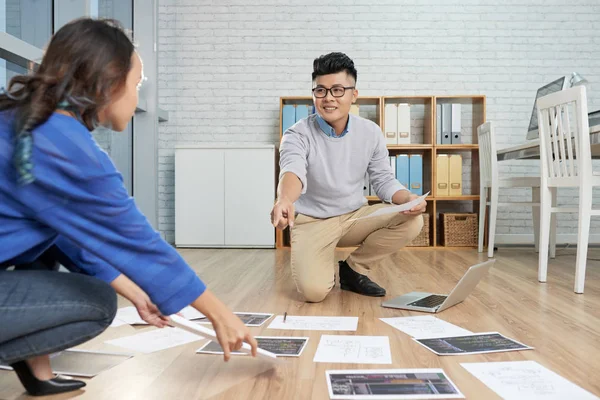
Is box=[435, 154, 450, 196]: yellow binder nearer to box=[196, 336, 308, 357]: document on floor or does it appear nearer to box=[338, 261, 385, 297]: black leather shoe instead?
box=[338, 261, 385, 297]: black leather shoe

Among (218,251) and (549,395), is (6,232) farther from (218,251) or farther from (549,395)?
(218,251)

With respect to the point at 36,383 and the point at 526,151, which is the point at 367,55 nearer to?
the point at 526,151

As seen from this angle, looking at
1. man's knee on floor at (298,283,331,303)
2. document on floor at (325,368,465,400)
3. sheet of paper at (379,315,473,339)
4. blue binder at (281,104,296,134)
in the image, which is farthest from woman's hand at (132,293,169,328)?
blue binder at (281,104,296,134)

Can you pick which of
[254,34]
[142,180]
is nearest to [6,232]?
[142,180]

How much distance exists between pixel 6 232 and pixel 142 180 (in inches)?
130

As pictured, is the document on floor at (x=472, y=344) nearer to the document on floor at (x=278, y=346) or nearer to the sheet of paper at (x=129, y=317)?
the document on floor at (x=278, y=346)

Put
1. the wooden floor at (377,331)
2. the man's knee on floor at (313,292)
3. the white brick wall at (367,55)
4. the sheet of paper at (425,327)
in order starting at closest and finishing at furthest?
the wooden floor at (377,331), the sheet of paper at (425,327), the man's knee on floor at (313,292), the white brick wall at (367,55)

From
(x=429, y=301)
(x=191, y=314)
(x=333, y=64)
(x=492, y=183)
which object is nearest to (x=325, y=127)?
(x=333, y=64)

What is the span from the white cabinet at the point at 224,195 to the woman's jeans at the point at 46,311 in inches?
133

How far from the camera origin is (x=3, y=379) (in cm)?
127

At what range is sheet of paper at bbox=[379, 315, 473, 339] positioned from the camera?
1663mm

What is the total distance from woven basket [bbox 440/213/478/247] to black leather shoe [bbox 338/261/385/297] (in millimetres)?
2141

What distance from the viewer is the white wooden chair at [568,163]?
2.41m

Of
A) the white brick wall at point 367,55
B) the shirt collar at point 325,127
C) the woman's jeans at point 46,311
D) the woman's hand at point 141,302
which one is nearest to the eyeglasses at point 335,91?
the shirt collar at point 325,127
